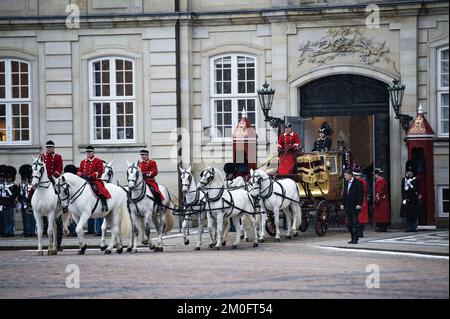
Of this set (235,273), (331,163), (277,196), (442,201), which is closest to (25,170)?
(277,196)

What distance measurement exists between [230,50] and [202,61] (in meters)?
0.88

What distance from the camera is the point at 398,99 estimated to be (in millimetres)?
28672

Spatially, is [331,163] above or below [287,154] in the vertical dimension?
below

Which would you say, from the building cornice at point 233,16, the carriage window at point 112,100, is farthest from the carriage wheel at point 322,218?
the carriage window at point 112,100

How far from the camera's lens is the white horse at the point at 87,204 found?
2248cm

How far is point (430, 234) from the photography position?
84.3 ft

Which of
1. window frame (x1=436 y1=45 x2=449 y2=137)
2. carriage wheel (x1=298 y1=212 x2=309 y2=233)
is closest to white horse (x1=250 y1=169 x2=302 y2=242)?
carriage wheel (x1=298 y1=212 x2=309 y2=233)

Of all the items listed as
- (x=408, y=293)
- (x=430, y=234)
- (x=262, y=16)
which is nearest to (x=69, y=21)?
(x=262, y=16)

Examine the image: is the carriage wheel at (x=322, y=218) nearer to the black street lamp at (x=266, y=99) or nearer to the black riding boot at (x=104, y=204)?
the black street lamp at (x=266, y=99)

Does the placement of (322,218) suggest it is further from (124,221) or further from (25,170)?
(25,170)

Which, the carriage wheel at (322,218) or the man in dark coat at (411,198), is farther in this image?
the man in dark coat at (411,198)

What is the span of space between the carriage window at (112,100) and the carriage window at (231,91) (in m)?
2.39

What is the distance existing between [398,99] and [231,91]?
5159 millimetres
